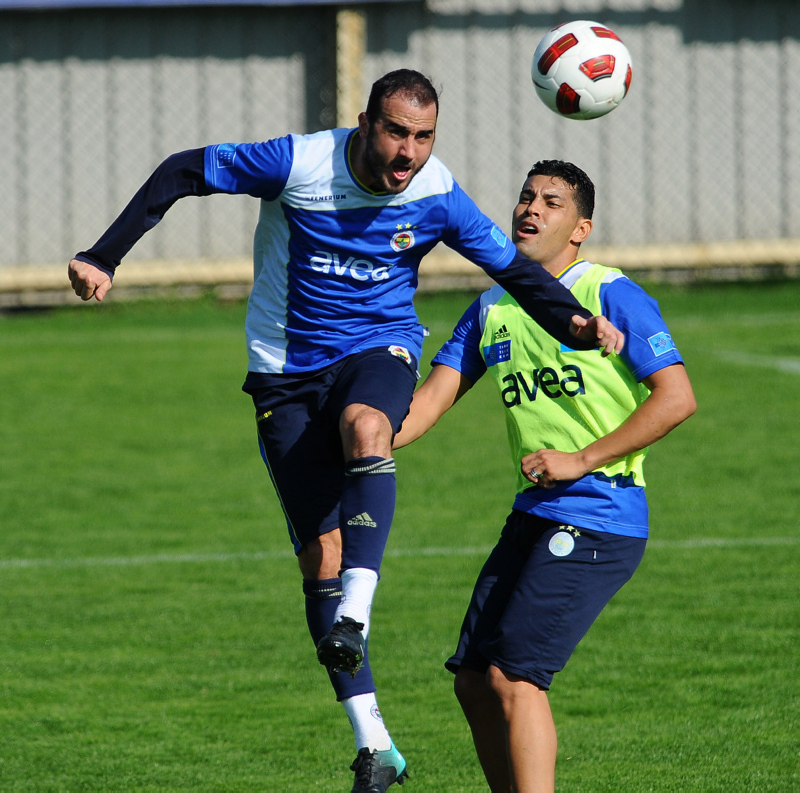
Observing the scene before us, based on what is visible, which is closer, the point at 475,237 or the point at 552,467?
the point at 552,467

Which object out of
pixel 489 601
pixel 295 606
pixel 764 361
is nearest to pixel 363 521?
pixel 489 601

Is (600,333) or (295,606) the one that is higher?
(600,333)

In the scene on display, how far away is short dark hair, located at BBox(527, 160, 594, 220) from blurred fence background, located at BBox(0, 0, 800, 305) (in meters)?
12.0

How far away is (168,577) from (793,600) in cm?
355

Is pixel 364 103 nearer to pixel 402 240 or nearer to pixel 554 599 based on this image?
pixel 402 240

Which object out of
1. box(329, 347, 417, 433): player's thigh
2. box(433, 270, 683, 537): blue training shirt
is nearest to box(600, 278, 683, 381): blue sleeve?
box(433, 270, 683, 537): blue training shirt

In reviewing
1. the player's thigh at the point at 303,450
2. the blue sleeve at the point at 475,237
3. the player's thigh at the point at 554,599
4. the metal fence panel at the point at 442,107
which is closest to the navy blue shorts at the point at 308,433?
the player's thigh at the point at 303,450

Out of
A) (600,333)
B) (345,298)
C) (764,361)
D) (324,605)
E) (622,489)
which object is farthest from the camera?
(764,361)

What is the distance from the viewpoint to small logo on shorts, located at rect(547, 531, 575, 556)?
3.98 meters

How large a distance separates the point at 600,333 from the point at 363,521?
1.02 metres

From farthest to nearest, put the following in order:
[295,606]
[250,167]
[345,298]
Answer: [295,606], [345,298], [250,167]

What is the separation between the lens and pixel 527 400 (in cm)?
420

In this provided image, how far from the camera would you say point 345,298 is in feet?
15.7

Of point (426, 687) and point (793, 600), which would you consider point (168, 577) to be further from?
point (793, 600)
